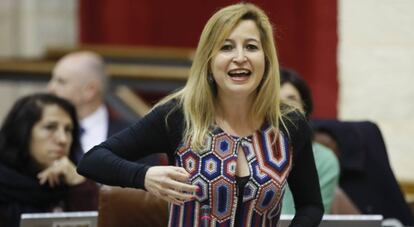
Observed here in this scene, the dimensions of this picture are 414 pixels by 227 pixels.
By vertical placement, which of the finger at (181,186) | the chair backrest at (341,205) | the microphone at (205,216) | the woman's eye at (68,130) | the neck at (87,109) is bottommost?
the chair backrest at (341,205)

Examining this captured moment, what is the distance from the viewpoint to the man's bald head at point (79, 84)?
19.1 feet

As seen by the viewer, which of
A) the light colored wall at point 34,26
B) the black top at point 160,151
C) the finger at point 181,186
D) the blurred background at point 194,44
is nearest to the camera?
the finger at point 181,186

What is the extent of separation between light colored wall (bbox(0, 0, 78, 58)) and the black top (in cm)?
522

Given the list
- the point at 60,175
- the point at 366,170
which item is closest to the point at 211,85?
the point at 60,175

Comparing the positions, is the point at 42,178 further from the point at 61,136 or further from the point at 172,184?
the point at 172,184

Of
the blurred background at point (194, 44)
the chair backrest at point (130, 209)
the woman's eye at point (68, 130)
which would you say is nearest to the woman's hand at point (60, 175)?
the woman's eye at point (68, 130)

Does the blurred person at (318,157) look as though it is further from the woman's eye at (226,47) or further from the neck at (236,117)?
the woman's eye at (226,47)

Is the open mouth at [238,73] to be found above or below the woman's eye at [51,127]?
above

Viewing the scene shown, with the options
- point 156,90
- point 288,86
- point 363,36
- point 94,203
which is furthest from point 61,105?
point 156,90

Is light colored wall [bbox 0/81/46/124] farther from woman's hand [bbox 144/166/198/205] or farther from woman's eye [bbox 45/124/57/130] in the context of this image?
woman's hand [bbox 144/166/198/205]

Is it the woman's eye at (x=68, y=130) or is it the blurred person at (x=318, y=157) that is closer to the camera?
the blurred person at (x=318, y=157)

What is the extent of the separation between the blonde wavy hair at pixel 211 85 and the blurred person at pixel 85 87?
261 cm

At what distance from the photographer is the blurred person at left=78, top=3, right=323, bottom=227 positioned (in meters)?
2.88

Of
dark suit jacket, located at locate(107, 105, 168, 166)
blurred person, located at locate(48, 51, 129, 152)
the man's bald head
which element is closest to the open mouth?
dark suit jacket, located at locate(107, 105, 168, 166)
